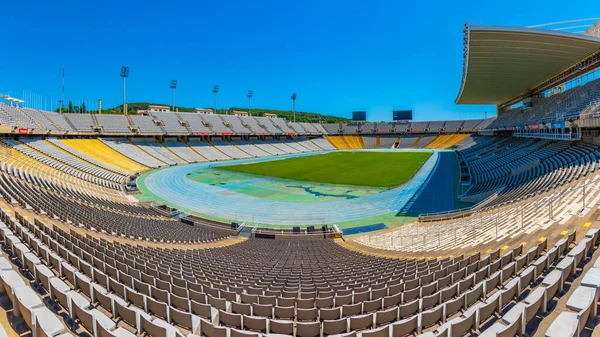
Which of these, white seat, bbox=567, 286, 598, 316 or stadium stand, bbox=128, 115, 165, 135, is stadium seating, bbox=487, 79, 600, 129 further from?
stadium stand, bbox=128, 115, 165, 135

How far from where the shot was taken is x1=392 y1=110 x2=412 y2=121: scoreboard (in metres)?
97.3

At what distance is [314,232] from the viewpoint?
1842 centimetres

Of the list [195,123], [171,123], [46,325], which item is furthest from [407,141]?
[46,325]

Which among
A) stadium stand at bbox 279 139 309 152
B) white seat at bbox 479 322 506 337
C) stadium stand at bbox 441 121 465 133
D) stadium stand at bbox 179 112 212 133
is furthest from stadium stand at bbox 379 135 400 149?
white seat at bbox 479 322 506 337

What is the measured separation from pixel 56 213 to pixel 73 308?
11.4 m

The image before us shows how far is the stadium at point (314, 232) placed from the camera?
452 centimetres

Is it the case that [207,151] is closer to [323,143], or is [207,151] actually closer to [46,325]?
[323,143]

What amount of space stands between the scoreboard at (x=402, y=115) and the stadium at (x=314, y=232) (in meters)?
37.9

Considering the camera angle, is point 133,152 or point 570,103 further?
point 133,152

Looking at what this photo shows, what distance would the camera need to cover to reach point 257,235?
1859 cm

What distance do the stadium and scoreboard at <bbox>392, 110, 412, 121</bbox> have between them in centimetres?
3793

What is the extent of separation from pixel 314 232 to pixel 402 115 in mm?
88825

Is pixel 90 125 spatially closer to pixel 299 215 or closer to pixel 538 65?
pixel 299 215

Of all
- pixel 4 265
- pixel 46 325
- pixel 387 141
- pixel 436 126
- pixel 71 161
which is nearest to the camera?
pixel 46 325
